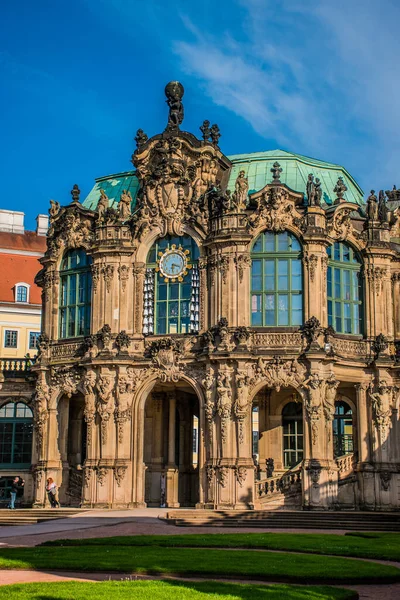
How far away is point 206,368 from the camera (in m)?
49.1

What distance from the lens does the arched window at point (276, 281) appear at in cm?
4966

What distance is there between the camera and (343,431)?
5369cm

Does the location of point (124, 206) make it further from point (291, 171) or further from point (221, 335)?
point (291, 171)

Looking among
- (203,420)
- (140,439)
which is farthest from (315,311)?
(140,439)

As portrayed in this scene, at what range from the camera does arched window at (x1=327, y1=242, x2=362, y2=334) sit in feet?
167

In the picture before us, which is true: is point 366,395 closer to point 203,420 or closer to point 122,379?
point 203,420

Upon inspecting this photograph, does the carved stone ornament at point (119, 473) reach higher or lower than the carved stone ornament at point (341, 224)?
lower

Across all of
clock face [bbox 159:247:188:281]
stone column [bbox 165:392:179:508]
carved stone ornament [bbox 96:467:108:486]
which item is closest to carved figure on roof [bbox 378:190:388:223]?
clock face [bbox 159:247:188:281]

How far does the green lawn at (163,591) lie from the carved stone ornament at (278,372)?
89.8ft

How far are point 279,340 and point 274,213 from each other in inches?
247

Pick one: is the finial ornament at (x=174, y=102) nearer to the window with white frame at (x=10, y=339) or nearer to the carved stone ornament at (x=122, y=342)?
the carved stone ornament at (x=122, y=342)

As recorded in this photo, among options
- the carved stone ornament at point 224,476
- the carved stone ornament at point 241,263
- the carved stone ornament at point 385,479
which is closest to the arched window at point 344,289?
the carved stone ornament at point 241,263

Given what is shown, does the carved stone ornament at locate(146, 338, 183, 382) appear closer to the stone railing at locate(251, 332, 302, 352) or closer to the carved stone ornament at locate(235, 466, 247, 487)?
the stone railing at locate(251, 332, 302, 352)

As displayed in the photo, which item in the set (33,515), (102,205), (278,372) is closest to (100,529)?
(33,515)
